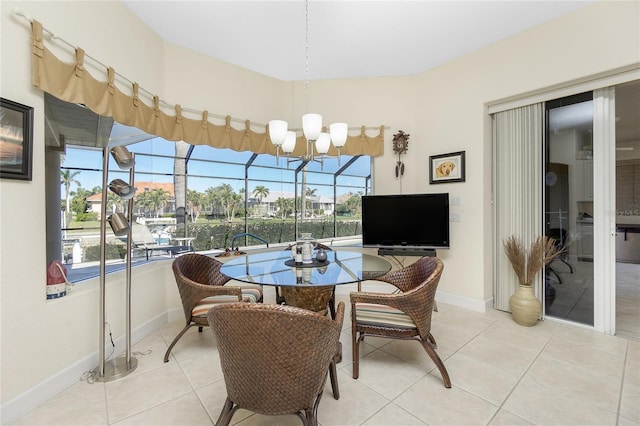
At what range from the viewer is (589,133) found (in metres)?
2.73

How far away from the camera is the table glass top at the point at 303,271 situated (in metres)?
1.87

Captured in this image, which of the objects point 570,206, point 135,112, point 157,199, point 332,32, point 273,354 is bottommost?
point 273,354

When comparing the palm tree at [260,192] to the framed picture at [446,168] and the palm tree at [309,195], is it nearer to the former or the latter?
the palm tree at [309,195]

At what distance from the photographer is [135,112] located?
8.29ft

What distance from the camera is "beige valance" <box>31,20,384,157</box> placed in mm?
1771

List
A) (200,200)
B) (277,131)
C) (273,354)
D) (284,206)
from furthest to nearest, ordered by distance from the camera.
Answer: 1. (284,206)
2. (200,200)
3. (277,131)
4. (273,354)

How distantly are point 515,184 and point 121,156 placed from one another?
392cm

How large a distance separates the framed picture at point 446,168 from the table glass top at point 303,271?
1601 millimetres

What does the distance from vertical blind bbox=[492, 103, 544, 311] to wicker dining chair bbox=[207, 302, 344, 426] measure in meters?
2.87

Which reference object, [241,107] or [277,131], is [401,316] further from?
[241,107]

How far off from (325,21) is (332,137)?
4.08 feet

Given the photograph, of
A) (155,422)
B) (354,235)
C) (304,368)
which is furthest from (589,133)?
(155,422)

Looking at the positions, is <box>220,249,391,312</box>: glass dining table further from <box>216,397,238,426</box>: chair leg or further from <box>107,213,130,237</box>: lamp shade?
<box>107,213,130,237</box>: lamp shade

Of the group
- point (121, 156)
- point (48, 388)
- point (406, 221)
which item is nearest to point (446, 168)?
point (406, 221)
